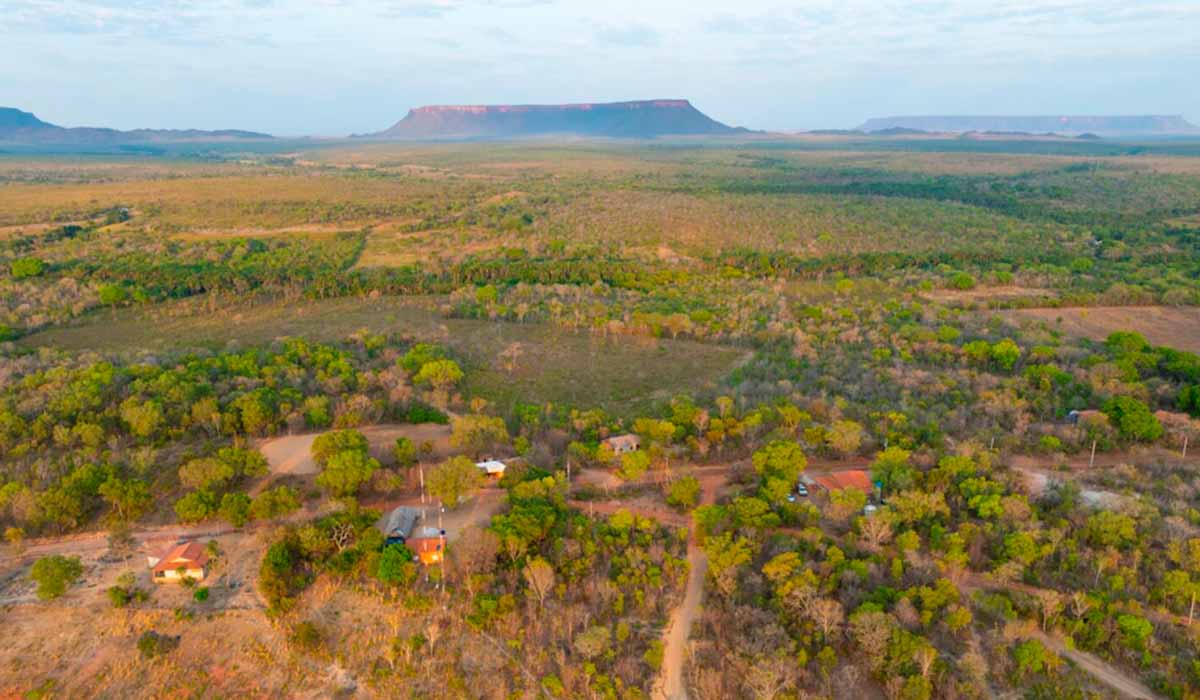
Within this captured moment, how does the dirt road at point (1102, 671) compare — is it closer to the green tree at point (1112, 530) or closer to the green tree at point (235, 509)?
the green tree at point (1112, 530)

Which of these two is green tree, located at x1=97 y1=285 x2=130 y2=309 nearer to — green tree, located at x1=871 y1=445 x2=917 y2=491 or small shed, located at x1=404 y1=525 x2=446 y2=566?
small shed, located at x1=404 y1=525 x2=446 y2=566

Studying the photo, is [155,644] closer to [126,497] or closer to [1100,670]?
[126,497]

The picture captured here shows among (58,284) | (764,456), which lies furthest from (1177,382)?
(58,284)

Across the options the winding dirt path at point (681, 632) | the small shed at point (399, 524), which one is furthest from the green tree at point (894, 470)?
the small shed at point (399, 524)

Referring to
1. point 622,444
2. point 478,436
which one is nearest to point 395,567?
point 478,436

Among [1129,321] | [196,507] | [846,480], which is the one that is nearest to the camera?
[196,507]

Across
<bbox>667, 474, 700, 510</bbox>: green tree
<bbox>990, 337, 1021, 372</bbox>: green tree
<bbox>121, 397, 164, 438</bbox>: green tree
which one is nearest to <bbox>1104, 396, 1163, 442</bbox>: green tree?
<bbox>990, 337, 1021, 372</bbox>: green tree
